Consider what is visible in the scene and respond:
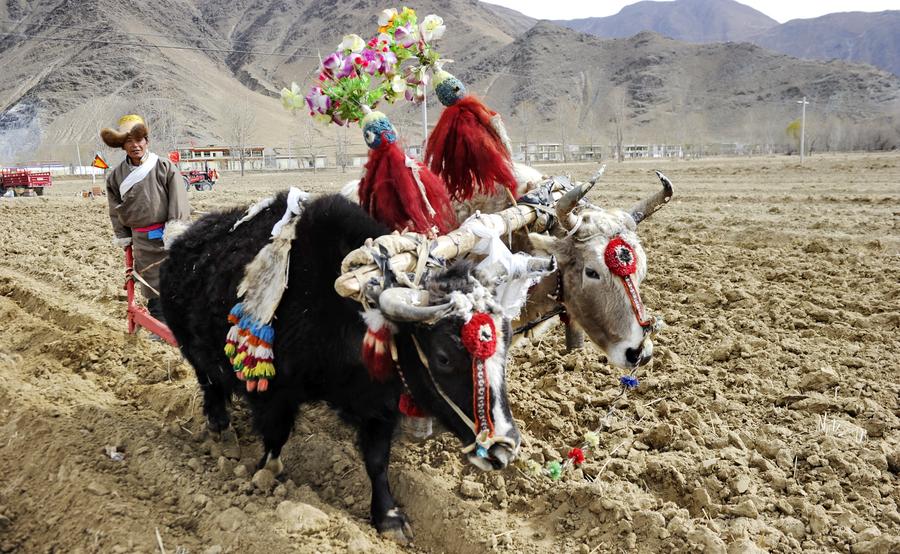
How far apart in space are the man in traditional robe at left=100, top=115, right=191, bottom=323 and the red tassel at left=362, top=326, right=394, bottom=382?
266cm

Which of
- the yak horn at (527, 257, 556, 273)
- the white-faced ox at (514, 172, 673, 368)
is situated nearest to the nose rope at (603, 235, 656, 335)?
the white-faced ox at (514, 172, 673, 368)

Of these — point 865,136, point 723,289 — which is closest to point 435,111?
point 865,136

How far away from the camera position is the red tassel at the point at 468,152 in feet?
15.0

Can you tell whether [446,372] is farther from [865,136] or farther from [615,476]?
[865,136]

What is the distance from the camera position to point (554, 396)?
5.10m

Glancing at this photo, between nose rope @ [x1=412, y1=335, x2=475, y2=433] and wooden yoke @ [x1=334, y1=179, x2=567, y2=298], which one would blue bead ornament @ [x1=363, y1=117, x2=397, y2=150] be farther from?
nose rope @ [x1=412, y1=335, x2=475, y2=433]

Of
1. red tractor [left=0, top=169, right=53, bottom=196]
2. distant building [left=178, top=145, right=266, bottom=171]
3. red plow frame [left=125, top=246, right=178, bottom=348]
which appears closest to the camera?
red plow frame [left=125, top=246, right=178, bottom=348]

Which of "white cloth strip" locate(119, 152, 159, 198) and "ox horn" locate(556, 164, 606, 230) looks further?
"white cloth strip" locate(119, 152, 159, 198)

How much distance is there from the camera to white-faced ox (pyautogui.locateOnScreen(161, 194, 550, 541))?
2947 mm

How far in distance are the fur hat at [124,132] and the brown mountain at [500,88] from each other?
70461 millimetres

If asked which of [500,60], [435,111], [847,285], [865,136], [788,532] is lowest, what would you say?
[788,532]

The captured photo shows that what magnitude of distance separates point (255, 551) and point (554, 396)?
2623mm

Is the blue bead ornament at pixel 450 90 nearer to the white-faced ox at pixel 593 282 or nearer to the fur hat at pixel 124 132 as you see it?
the white-faced ox at pixel 593 282

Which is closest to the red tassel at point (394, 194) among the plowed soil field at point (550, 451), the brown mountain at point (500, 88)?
the plowed soil field at point (550, 451)
